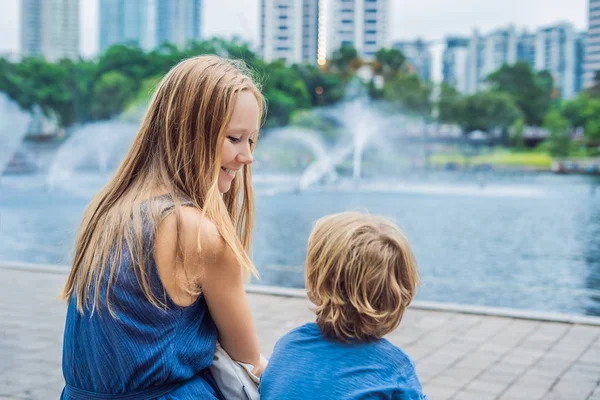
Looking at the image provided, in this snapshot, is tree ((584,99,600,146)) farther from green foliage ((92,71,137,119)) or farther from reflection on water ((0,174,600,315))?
green foliage ((92,71,137,119))

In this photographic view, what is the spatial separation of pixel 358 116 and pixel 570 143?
34.4 feet

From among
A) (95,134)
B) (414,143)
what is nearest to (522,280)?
(414,143)

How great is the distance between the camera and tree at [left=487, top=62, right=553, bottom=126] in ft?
112

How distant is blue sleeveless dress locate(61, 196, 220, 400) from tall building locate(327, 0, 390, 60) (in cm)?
9495

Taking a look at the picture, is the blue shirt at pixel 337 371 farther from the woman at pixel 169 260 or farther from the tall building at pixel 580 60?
the tall building at pixel 580 60

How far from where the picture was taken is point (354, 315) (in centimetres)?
150

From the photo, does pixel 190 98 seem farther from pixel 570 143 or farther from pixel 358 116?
pixel 358 116

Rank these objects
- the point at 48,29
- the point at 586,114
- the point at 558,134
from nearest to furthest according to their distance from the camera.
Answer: the point at 586,114 → the point at 558,134 → the point at 48,29

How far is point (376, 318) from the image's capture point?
1476 mm

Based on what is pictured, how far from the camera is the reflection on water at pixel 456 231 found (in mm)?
7941

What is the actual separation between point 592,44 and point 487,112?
30.3 feet

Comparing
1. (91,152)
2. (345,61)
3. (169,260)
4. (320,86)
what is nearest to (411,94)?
(320,86)

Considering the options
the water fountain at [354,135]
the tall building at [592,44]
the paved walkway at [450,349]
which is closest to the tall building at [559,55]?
the tall building at [592,44]

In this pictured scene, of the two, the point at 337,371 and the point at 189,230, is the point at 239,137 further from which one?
the point at 337,371
